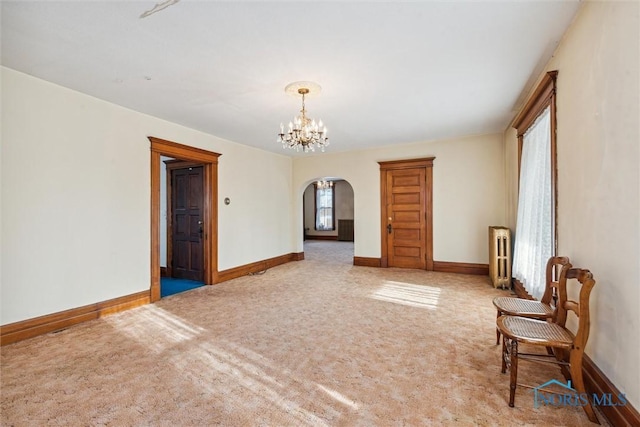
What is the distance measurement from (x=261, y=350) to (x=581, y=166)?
3.03m

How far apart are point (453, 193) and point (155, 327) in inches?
218

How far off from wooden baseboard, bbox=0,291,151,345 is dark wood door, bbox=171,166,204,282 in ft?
4.64

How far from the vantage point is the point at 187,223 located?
18.1ft

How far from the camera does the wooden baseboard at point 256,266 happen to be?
5375mm

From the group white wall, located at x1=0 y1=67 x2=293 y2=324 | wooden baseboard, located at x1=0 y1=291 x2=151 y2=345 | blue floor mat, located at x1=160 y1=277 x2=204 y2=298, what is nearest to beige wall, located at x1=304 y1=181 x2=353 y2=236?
blue floor mat, located at x1=160 y1=277 x2=204 y2=298

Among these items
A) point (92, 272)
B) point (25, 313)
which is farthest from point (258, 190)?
point (25, 313)

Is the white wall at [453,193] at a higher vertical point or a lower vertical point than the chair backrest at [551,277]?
higher

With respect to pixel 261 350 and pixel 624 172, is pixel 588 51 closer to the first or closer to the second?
pixel 624 172

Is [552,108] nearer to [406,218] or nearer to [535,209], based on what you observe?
[535,209]

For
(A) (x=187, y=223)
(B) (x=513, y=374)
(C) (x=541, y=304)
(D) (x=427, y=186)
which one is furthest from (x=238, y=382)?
(D) (x=427, y=186)

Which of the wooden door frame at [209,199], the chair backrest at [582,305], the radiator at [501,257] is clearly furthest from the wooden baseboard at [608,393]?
the wooden door frame at [209,199]

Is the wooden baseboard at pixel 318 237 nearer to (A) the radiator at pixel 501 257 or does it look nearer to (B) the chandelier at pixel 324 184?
(B) the chandelier at pixel 324 184

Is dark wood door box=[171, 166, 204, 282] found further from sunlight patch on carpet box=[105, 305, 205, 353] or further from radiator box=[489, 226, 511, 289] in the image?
radiator box=[489, 226, 511, 289]

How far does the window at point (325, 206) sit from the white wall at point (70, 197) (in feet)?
28.3
